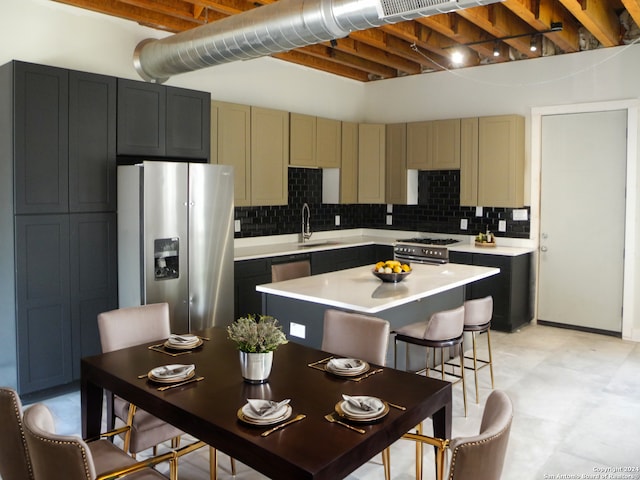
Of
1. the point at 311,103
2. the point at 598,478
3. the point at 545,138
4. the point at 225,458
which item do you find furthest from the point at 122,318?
the point at 545,138

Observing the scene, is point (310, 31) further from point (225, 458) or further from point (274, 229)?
point (274, 229)

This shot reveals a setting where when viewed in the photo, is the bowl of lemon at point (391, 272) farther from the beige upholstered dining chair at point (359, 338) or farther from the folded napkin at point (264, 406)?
the folded napkin at point (264, 406)

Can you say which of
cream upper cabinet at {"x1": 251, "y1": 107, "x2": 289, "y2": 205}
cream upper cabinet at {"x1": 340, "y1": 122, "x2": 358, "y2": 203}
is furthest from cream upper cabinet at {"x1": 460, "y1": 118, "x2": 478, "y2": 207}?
cream upper cabinet at {"x1": 251, "y1": 107, "x2": 289, "y2": 205}

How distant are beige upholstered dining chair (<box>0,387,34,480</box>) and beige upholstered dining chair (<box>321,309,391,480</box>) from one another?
156 centimetres

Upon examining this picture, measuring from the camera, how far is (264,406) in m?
2.04

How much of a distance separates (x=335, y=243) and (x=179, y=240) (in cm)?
264

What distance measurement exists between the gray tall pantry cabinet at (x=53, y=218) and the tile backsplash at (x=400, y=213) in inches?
80.5

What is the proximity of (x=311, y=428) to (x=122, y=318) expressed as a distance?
5.15ft

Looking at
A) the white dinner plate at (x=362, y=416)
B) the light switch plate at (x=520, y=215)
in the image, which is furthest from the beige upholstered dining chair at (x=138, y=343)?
the light switch plate at (x=520, y=215)

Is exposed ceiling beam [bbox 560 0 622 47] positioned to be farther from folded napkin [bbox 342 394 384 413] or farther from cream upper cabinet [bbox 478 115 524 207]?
folded napkin [bbox 342 394 384 413]

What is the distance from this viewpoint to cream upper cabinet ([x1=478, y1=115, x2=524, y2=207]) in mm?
6273

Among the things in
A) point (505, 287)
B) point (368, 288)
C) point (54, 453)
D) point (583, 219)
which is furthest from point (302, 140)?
point (54, 453)

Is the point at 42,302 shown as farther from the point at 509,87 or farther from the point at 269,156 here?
the point at 509,87

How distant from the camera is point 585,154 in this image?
606 centimetres
